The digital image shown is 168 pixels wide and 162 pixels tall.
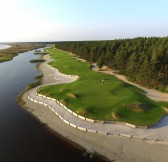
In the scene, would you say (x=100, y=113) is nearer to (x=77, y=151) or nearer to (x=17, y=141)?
(x=77, y=151)

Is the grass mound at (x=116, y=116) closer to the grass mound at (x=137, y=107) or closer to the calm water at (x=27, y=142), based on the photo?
the grass mound at (x=137, y=107)

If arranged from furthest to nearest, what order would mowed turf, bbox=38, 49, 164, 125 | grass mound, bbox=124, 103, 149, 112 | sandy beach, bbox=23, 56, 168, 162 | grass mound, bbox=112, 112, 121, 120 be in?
grass mound, bbox=124, 103, 149, 112
mowed turf, bbox=38, 49, 164, 125
grass mound, bbox=112, 112, 121, 120
sandy beach, bbox=23, 56, 168, 162

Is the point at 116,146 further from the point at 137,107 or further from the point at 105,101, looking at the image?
the point at 105,101

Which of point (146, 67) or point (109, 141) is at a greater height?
point (146, 67)

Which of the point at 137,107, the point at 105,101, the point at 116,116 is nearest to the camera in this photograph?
the point at 116,116

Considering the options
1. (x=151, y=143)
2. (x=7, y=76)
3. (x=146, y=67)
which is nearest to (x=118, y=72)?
(x=146, y=67)

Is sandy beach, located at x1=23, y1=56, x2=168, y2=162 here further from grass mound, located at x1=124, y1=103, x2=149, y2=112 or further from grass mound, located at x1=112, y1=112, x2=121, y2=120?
grass mound, located at x1=124, y1=103, x2=149, y2=112

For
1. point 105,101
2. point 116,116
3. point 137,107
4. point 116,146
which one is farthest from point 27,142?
point 137,107

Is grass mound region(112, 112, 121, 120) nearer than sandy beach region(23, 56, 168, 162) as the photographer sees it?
No

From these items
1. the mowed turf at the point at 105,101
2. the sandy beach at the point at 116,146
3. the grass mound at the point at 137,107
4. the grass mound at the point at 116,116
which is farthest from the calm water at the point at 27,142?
Result: the grass mound at the point at 137,107

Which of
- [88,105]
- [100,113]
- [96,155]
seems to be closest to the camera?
[96,155]

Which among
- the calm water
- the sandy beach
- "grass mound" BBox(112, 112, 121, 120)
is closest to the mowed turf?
"grass mound" BBox(112, 112, 121, 120)
